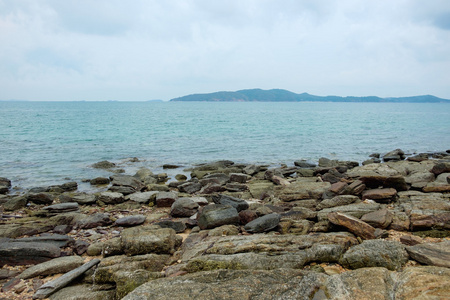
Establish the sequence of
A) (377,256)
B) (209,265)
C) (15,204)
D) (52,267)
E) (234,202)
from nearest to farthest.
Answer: (377,256) → (209,265) → (52,267) → (234,202) → (15,204)

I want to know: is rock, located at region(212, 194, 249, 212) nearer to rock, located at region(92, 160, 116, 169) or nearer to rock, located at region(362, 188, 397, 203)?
rock, located at region(362, 188, 397, 203)

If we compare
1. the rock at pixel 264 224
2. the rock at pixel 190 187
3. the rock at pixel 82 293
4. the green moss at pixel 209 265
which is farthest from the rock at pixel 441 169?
the rock at pixel 82 293

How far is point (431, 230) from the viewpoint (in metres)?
8.04

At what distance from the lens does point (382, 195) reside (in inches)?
427

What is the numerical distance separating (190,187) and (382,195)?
29.1ft

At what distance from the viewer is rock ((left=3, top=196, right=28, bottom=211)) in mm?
13616

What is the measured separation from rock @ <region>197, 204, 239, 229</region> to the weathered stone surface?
3598mm

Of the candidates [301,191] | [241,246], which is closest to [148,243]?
[241,246]

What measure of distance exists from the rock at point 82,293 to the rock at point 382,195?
8.71 m

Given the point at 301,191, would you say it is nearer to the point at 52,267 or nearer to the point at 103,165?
the point at 52,267

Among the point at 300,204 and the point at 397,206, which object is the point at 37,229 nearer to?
the point at 300,204

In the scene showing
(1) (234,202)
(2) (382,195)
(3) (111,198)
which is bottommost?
(3) (111,198)

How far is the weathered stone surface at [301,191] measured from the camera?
42.1 feet

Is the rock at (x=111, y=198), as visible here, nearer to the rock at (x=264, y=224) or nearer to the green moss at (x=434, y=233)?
the rock at (x=264, y=224)
